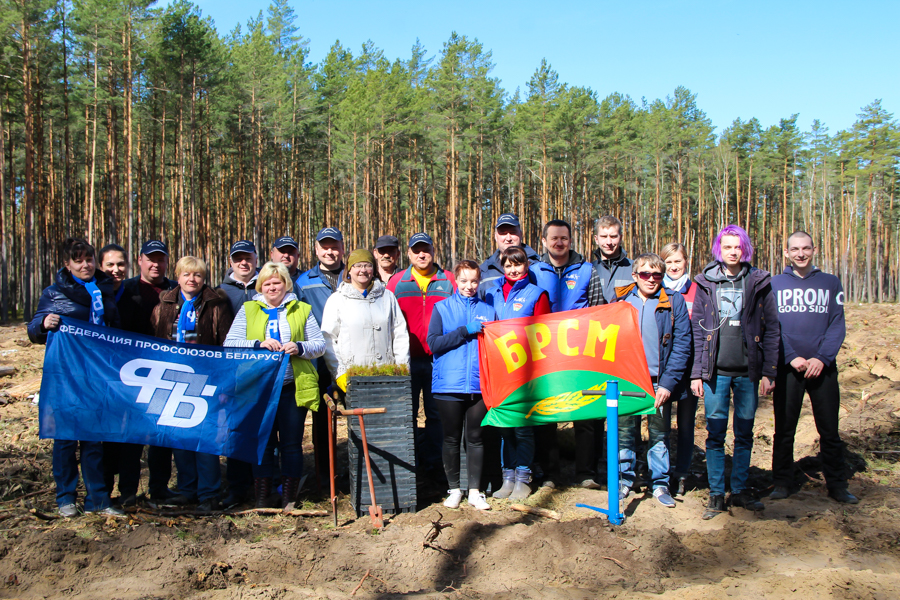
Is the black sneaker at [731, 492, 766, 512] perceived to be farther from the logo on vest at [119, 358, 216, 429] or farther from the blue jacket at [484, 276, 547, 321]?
the logo on vest at [119, 358, 216, 429]

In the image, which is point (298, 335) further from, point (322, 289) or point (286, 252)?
point (286, 252)

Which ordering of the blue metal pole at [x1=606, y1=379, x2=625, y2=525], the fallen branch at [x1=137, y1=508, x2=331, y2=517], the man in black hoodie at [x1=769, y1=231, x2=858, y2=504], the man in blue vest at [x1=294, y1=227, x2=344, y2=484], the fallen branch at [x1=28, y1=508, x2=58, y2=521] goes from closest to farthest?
the blue metal pole at [x1=606, y1=379, x2=625, y2=525] < the fallen branch at [x1=28, y1=508, x2=58, y2=521] < the fallen branch at [x1=137, y1=508, x2=331, y2=517] < the man in black hoodie at [x1=769, y1=231, x2=858, y2=504] < the man in blue vest at [x1=294, y1=227, x2=344, y2=484]

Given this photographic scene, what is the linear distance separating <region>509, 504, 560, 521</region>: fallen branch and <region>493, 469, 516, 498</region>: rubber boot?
251 mm

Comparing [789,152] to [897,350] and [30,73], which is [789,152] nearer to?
[897,350]

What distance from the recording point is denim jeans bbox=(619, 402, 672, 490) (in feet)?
17.6

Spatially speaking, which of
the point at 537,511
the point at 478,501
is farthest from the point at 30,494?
the point at 537,511

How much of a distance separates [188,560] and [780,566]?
410 cm

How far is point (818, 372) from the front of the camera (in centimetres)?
528

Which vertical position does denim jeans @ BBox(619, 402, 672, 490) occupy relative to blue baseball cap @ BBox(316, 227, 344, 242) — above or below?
below

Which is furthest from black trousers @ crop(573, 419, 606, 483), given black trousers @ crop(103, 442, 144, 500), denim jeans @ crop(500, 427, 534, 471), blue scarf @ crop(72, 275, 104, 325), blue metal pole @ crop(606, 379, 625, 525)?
blue scarf @ crop(72, 275, 104, 325)

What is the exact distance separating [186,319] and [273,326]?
0.84 m

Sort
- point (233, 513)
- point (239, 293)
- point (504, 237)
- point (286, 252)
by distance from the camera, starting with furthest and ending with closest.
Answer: point (286, 252) → point (504, 237) → point (239, 293) → point (233, 513)

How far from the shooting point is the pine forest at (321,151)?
24469 mm

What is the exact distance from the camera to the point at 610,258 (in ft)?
19.7
